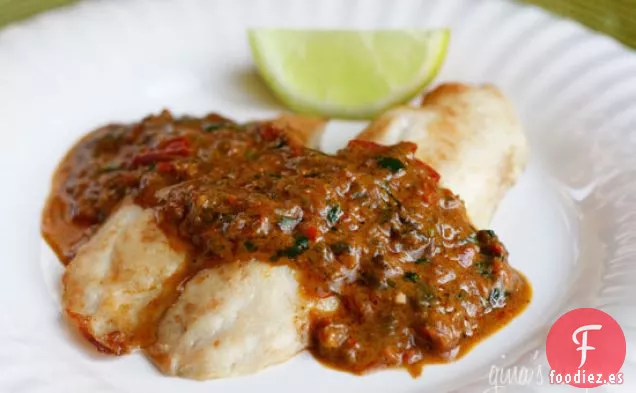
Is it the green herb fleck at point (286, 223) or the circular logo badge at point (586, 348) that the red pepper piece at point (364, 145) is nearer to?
the green herb fleck at point (286, 223)

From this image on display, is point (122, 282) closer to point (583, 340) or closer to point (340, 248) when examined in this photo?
point (340, 248)

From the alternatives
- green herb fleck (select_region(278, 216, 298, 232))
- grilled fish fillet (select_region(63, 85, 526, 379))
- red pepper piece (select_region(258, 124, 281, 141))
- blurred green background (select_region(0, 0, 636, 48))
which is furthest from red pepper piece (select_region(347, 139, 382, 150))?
blurred green background (select_region(0, 0, 636, 48))

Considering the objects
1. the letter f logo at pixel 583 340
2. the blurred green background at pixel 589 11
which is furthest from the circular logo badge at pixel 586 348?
the blurred green background at pixel 589 11

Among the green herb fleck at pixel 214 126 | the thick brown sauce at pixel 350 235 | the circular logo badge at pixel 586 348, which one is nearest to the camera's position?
the circular logo badge at pixel 586 348

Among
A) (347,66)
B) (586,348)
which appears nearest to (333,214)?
(586,348)

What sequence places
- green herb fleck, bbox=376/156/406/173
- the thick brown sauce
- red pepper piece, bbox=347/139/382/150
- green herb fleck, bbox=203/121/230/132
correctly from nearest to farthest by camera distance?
1. the thick brown sauce
2. green herb fleck, bbox=376/156/406/173
3. red pepper piece, bbox=347/139/382/150
4. green herb fleck, bbox=203/121/230/132

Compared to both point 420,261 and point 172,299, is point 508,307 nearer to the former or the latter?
point 420,261

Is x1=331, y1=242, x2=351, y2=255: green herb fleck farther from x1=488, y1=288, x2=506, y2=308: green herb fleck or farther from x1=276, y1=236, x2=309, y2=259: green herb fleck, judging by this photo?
x1=488, y1=288, x2=506, y2=308: green herb fleck
